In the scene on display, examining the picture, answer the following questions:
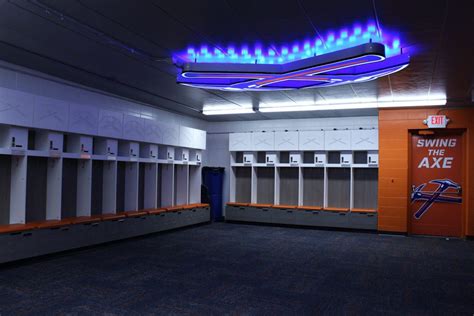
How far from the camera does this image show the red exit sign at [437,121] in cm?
814

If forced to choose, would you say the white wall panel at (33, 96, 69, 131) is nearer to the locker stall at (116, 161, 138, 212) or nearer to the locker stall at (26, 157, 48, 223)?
the locker stall at (26, 157, 48, 223)

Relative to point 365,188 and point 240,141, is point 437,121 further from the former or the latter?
point 240,141

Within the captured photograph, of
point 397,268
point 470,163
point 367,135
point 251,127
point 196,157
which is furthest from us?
point 251,127

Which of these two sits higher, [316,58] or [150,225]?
[316,58]

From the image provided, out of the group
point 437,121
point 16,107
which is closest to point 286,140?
point 437,121

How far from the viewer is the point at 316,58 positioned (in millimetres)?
4590

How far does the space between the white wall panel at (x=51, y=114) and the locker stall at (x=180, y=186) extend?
12.7ft

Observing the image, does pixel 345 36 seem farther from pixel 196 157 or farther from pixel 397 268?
pixel 196 157

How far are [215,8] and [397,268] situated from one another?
166 inches

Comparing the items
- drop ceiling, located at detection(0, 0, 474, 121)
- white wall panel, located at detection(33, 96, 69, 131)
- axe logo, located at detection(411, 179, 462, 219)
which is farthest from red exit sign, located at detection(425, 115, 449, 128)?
white wall panel, located at detection(33, 96, 69, 131)

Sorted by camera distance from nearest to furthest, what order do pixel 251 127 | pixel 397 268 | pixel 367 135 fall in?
pixel 397 268 → pixel 367 135 → pixel 251 127

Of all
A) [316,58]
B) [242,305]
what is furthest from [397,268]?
[316,58]

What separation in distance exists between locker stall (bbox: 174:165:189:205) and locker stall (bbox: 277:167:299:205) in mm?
2446

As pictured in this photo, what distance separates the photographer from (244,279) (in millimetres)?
4801
